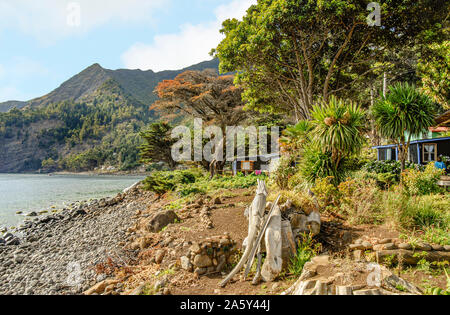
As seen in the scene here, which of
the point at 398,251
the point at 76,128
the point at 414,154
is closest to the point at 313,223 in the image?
the point at 398,251

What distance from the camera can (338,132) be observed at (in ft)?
22.1

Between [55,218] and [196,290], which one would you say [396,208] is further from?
[55,218]

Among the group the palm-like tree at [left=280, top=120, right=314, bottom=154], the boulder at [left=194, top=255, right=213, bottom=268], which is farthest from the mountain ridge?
the boulder at [left=194, top=255, right=213, bottom=268]

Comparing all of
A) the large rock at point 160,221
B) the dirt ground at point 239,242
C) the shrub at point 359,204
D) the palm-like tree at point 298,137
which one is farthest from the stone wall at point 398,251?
the palm-like tree at point 298,137

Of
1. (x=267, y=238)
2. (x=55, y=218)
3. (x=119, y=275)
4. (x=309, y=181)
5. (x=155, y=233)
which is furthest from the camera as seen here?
(x=55, y=218)

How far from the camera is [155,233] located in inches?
254

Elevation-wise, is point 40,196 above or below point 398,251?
below

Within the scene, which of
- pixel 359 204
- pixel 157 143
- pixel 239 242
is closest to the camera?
pixel 239 242

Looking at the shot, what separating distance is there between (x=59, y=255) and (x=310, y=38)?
11740 millimetres

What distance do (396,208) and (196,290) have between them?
13.6 ft

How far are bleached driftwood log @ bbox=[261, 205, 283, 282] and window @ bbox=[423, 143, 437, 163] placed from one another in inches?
518

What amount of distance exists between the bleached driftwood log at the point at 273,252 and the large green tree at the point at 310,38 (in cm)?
801

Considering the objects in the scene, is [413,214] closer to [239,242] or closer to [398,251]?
[398,251]
